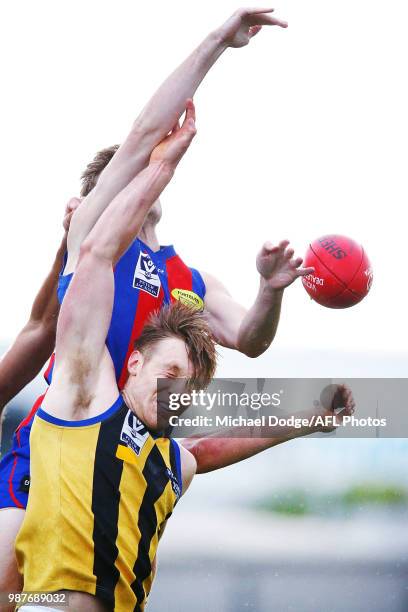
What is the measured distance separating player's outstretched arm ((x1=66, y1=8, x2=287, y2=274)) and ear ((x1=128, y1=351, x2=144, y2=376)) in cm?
81

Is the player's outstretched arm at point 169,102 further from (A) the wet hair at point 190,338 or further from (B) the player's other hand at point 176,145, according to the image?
(A) the wet hair at point 190,338

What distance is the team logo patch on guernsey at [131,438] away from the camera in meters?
3.57

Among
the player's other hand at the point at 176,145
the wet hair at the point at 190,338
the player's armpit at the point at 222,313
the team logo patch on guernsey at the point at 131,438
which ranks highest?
the player's other hand at the point at 176,145

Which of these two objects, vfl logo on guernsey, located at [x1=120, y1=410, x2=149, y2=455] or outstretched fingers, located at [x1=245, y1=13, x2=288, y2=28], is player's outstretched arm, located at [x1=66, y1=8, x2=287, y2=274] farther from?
vfl logo on guernsey, located at [x1=120, y1=410, x2=149, y2=455]

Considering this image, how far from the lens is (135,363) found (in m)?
3.86

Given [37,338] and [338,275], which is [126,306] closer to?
[37,338]

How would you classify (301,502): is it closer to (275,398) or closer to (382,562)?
(382,562)

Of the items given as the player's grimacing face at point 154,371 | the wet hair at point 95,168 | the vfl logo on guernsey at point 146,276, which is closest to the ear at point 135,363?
the player's grimacing face at point 154,371

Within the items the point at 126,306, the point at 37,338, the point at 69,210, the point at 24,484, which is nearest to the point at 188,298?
the point at 126,306

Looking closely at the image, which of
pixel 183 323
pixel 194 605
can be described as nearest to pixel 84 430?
pixel 183 323

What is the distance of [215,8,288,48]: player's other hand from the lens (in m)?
4.16

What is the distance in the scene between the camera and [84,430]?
Answer: 138 inches

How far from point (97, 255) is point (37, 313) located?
1683 millimetres

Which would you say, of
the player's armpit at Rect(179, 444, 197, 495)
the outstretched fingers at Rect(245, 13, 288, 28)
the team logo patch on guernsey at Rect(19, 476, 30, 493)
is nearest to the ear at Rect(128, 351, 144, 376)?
the player's armpit at Rect(179, 444, 197, 495)
